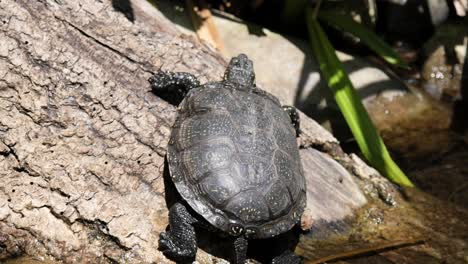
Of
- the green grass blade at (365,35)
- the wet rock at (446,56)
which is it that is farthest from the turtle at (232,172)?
the wet rock at (446,56)

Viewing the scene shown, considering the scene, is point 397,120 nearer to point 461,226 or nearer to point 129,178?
point 461,226

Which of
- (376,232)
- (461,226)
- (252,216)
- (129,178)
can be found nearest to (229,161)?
(252,216)

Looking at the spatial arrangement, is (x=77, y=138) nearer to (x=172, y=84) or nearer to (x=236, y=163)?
(x=172, y=84)

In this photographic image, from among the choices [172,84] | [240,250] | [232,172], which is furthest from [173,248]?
[172,84]

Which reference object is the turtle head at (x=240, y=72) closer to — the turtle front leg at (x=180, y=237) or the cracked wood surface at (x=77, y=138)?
the cracked wood surface at (x=77, y=138)

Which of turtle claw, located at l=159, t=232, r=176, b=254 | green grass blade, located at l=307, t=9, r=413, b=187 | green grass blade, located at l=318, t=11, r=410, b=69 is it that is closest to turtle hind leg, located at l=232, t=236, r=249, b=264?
turtle claw, located at l=159, t=232, r=176, b=254

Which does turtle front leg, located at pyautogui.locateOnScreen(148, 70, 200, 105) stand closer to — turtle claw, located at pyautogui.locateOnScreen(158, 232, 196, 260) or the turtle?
the turtle

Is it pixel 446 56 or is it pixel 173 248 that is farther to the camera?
pixel 446 56
